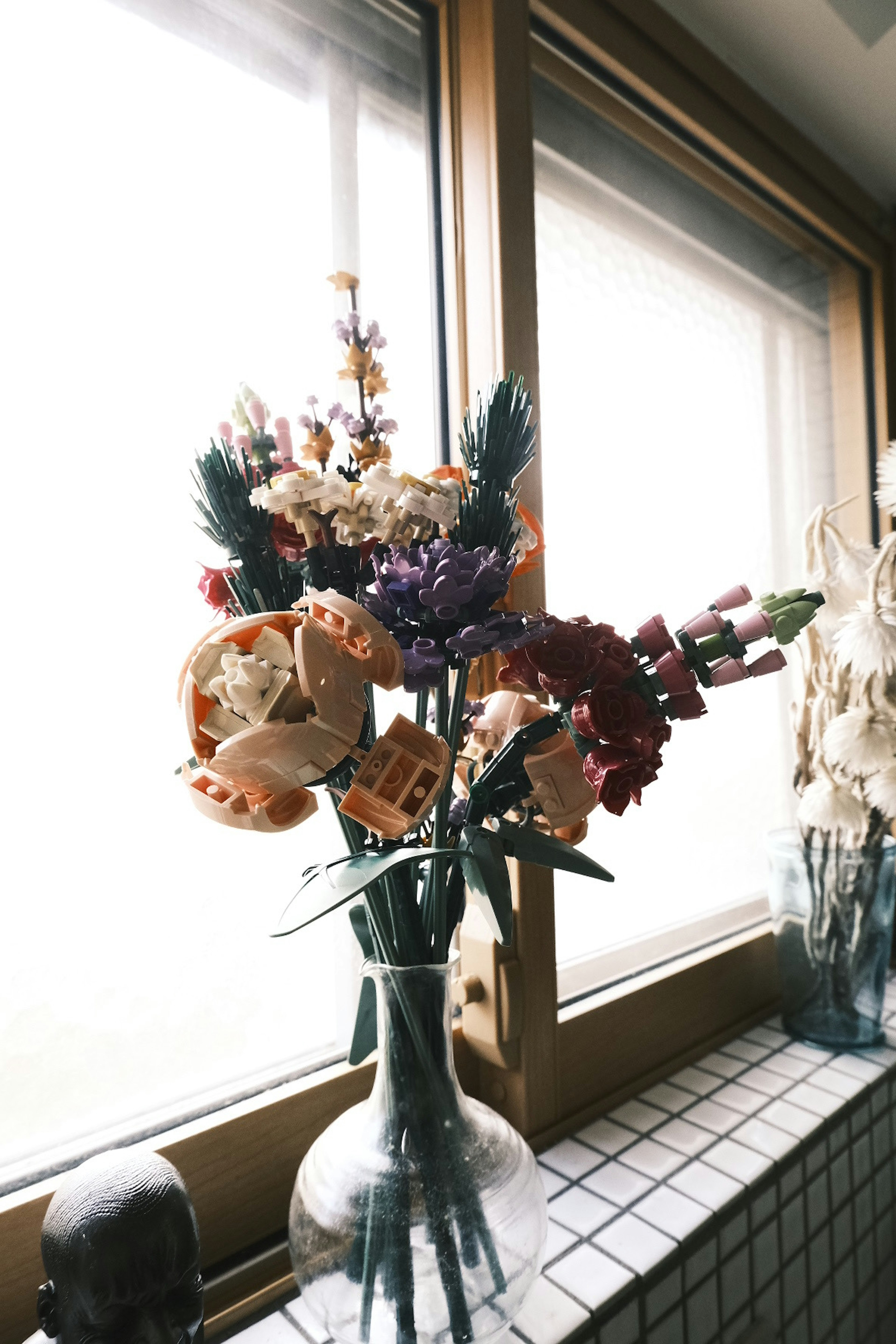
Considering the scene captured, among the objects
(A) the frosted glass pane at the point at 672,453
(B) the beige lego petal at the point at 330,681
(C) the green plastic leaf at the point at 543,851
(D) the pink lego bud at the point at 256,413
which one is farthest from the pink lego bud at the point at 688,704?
(A) the frosted glass pane at the point at 672,453

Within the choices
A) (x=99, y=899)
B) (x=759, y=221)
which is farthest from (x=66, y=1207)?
(x=759, y=221)

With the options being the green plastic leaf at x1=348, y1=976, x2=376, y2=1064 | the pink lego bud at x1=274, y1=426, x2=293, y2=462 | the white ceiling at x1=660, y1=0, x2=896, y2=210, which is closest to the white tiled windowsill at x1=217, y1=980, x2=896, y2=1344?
the green plastic leaf at x1=348, y1=976, x2=376, y2=1064

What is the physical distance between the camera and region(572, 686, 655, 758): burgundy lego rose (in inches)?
21.4

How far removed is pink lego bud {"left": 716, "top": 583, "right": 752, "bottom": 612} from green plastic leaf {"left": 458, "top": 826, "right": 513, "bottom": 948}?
0.74 ft

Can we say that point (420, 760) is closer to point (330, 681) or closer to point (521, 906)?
point (330, 681)

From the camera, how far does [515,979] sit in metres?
0.87

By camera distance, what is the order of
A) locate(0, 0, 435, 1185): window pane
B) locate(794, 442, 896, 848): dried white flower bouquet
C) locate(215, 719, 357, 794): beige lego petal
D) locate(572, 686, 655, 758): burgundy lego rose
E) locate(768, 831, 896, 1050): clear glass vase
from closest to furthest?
locate(215, 719, 357, 794): beige lego petal, locate(572, 686, 655, 758): burgundy lego rose, locate(0, 0, 435, 1185): window pane, locate(794, 442, 896, 848): dried white flower bouquet, locate(768, 831, 896, 1050): clear glass vase

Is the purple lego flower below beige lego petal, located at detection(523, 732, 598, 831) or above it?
above

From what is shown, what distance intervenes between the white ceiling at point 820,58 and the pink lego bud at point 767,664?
107 centimetres

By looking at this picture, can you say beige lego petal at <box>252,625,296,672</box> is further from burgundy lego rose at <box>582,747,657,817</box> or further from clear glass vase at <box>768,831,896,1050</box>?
clear glass vase at <box>768,831,896,1050</box>

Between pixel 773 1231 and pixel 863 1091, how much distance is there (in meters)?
0.24

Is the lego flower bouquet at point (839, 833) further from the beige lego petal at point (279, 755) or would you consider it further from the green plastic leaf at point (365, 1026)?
the beige lego petal at point (279, 755)

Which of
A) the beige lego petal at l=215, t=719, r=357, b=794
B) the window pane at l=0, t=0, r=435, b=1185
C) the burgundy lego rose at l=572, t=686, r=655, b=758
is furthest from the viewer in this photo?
the window pane at l=0, t=0, r=435, b=1185

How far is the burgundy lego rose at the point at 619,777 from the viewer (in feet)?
1.82
